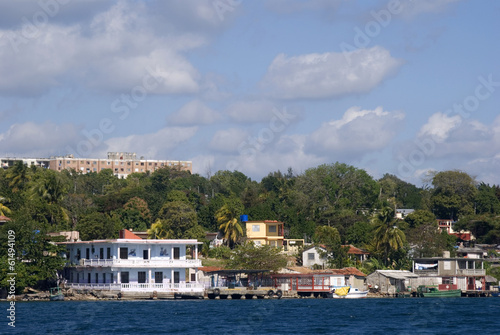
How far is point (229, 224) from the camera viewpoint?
4218 inches

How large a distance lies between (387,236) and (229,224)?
68.6ft

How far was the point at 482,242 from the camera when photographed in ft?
390

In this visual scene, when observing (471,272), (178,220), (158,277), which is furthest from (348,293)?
(178,220)

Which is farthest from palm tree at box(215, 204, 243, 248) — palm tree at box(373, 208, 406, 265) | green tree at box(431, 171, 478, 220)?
green tree at box(431, 171, 478, 220)

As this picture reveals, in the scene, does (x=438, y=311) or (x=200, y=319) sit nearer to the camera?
(x=200, y=319)

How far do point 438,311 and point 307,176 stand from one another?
58723 mm

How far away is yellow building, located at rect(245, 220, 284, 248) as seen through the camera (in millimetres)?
109875

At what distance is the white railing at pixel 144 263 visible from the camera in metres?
79.4

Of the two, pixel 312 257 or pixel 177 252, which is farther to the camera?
pixel 312 257

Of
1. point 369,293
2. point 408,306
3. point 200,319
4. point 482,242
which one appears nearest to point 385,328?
point 200,319

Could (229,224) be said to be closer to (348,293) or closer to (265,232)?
(265,232)

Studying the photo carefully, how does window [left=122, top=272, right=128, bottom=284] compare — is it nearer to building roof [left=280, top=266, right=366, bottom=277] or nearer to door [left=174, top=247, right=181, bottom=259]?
door [left=174, top=247, right=181, bottom=259]

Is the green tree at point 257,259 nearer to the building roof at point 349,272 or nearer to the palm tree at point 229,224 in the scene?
the building roof at point 349,272

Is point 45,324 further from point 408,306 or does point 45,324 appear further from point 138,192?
point 138,192
